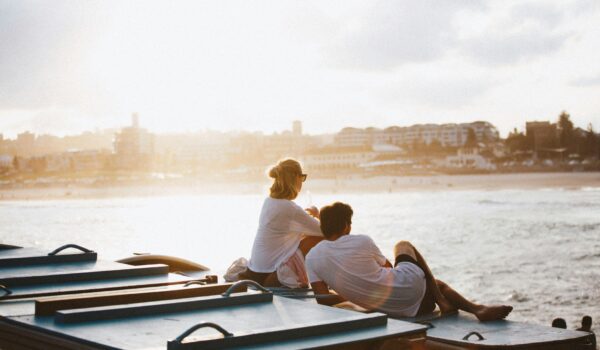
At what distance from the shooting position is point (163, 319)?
3.24 meters

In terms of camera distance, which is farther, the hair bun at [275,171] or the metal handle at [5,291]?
the hair bun at [275,171]

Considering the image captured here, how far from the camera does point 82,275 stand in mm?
4504

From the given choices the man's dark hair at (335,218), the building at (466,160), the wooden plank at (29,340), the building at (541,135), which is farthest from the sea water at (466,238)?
the building at (541,135)

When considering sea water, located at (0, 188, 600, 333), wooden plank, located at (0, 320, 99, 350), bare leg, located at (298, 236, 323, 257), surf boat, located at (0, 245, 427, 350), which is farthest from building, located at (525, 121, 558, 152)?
wooden plank, located at (0, 320, 99, 350)

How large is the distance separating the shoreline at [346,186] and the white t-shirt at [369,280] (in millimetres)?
77670

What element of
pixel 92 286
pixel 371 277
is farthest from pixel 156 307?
pixel 371 277

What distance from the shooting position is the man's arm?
559 cm

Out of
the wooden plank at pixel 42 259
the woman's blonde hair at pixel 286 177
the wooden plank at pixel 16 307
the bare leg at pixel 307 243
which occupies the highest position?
the woman's blonde hair at pixel 286 177

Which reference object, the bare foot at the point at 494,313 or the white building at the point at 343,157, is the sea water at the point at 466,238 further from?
the white building at the point at 343,157

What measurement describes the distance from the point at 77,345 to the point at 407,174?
399 ft

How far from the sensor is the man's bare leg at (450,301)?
217 inches

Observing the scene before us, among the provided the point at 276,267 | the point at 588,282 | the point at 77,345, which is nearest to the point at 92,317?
the point at 77,345

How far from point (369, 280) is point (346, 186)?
9468 centimetres

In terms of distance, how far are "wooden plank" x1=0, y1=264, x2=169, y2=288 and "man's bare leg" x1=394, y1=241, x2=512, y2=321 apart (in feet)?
6.83
